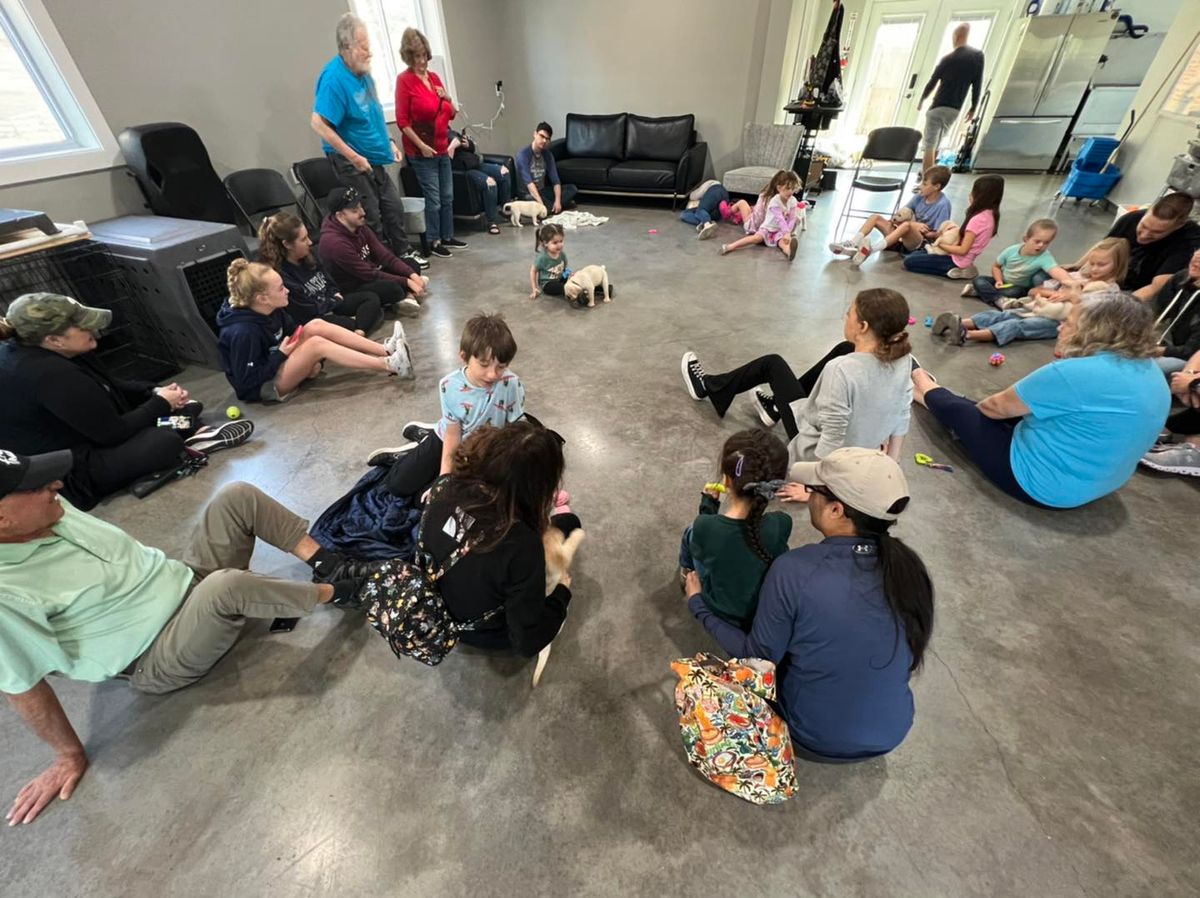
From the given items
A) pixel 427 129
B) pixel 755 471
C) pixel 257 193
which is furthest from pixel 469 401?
→ pixel 427 129

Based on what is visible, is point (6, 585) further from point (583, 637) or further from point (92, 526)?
point (583, 637)

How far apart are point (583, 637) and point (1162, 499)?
2.78m

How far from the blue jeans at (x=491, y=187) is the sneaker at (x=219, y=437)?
425cm

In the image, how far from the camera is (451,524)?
53.9 inches

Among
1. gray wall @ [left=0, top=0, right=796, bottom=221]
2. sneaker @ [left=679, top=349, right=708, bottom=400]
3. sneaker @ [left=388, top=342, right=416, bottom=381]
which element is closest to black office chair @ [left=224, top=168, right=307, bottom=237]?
gray wall @ [left=0, top=0, right=796, bottom=221]

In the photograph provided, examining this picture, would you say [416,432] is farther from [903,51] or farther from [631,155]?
[903,51]

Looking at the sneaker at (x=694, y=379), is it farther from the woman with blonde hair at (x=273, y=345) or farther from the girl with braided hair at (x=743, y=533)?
the woman with blonde hair at (x=273, y=345)

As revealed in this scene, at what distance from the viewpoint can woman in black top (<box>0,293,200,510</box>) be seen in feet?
6.48

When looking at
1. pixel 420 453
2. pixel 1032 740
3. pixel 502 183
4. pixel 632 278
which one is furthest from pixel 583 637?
pixel 502 183

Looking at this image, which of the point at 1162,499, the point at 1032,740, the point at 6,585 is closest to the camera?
the point at 6,585

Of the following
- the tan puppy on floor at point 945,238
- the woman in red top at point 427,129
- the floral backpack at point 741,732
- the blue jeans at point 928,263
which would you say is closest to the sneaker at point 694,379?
the floral backpack at point 741,732

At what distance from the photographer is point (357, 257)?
384 cm

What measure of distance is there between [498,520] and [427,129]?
4.79 metres

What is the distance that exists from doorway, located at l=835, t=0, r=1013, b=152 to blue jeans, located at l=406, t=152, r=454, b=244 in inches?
320
